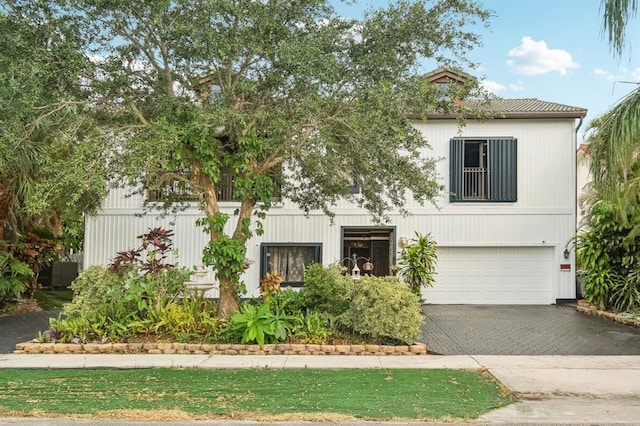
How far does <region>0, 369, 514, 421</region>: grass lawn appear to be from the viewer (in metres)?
6.15

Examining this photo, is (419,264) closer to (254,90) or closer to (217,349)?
(217,349)

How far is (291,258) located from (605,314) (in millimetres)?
9215

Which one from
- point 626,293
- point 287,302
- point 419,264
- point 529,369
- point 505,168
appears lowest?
point 529,369

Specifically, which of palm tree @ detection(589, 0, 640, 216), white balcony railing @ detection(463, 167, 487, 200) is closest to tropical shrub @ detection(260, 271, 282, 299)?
palm tree @ detection(589, 0, 640, 216)

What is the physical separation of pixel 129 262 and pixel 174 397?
5.14m

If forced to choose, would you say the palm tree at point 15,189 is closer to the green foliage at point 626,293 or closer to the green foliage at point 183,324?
the green foliage at point 183,324

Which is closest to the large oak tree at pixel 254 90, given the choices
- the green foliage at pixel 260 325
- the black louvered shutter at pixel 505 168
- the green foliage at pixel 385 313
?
the green foliage at pixel 260 325

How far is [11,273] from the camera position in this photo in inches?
583

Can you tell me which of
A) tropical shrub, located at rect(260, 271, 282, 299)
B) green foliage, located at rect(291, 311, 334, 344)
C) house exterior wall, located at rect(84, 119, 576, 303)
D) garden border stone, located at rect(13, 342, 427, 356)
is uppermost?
house exterior wall, located at rect(84, 119, 576, 303)

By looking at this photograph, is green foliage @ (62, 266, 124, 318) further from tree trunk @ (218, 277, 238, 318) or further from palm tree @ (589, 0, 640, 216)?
palm tree @ (589, 0, 640, 216)

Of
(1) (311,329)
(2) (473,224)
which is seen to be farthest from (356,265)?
(1) (311,329)

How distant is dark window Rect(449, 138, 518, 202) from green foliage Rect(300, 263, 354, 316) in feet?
24.5

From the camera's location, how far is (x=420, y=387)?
739 centimetres

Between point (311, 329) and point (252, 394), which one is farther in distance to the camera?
point (311, 329)
